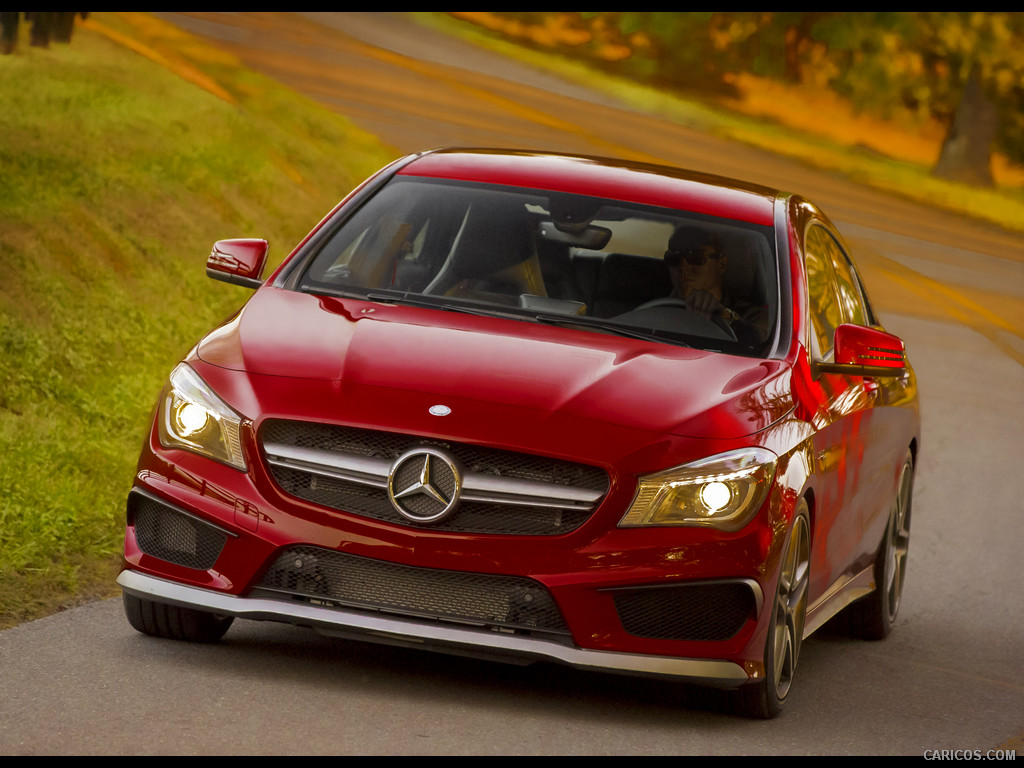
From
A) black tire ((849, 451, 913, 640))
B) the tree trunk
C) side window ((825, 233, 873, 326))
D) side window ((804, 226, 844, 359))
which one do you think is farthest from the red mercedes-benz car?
→ the tree trunk

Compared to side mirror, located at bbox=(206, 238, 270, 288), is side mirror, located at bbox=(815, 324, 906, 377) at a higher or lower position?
Answer: higher

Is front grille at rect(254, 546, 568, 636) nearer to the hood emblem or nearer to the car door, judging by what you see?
the hood emblem

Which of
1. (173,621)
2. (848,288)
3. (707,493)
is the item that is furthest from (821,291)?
(173,621)

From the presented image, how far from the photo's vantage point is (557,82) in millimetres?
37438

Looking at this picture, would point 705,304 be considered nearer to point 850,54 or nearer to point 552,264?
point 552,264

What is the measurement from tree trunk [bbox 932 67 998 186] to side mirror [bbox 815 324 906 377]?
115 ft

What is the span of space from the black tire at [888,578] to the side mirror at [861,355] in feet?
5.05

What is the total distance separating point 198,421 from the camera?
627 centimetres

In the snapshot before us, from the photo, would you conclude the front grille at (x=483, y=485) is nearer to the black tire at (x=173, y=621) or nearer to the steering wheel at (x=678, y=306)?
the black tire at (x=173, y=621)

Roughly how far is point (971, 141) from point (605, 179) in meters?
35.1

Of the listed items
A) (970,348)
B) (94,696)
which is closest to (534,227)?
(94,696)

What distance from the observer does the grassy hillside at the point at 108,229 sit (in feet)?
28.9

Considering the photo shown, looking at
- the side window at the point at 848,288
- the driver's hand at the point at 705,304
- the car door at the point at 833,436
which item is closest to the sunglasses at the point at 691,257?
the driver's hand at the point at 705,304

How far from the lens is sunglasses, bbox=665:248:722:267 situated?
7559 millimetres
